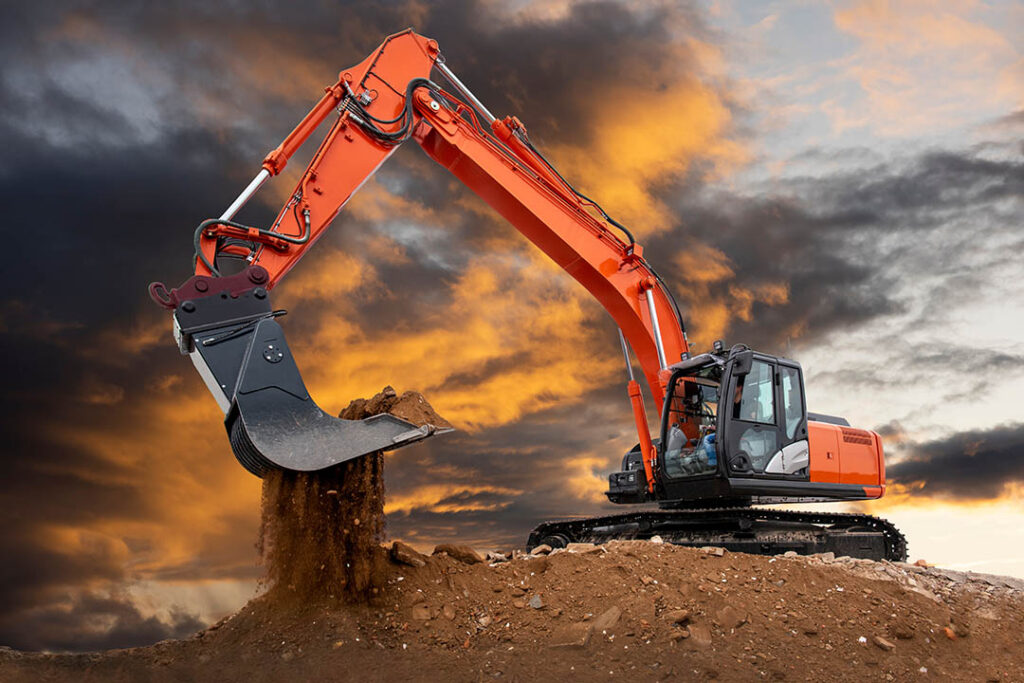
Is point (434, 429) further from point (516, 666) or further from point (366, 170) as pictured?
point (366, 170)

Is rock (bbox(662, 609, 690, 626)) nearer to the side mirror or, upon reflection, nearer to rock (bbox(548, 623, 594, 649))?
rock (bbox(548, 623, 594, 649))

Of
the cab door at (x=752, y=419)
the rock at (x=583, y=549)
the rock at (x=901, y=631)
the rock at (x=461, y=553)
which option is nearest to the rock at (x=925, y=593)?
the rock at (x=901, y=631)

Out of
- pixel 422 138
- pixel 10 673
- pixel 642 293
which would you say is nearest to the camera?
pixel 10 673

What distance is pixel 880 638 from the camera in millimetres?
6484

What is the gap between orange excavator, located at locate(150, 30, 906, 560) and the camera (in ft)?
18.9

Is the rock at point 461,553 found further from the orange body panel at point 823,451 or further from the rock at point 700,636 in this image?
the orange body panel at point 823,451

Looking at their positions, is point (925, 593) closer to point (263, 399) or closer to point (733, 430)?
point (733, 430)

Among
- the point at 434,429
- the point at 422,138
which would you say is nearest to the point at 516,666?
the point at 434,429

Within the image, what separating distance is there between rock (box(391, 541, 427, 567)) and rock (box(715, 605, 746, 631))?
2.65m

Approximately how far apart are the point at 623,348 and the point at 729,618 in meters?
3.84

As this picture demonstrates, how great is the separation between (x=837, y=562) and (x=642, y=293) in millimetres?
3653

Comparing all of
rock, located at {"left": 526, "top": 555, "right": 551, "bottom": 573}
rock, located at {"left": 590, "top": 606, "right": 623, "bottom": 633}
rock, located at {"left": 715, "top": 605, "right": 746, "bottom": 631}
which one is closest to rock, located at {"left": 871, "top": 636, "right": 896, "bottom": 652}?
rock, located at {"left": 715, "top": 605, "right": 746, "bottom": 631}

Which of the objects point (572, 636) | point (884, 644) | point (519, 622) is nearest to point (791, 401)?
point (884, 644)

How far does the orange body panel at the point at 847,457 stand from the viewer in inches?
338
